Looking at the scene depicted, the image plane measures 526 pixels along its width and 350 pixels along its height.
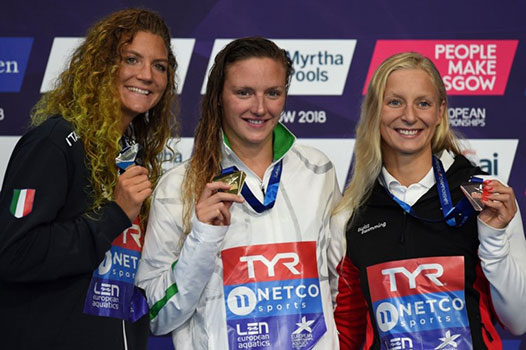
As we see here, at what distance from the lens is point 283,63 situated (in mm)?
2346

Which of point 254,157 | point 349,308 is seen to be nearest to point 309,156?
point 254,157

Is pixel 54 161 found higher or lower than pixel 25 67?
lower

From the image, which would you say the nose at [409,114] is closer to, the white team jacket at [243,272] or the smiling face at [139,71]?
the white team jacket at [243,272]

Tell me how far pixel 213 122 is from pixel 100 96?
0.37 meters

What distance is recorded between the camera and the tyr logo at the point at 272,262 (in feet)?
7.23

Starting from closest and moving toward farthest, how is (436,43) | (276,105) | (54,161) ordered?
(54,161), (276,105), (436,43)

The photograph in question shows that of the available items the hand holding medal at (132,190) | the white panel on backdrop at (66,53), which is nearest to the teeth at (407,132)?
the hand holding medal at (132,190)

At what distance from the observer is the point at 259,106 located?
2242 millimetres

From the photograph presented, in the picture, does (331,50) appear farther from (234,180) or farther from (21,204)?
(21,204)

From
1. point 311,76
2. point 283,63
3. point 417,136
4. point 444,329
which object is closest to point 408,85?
point 417,136

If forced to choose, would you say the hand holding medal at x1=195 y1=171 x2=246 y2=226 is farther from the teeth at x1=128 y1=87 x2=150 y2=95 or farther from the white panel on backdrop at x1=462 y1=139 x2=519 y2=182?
the white panel on backdrop at x1=462 y1=139 x2=519 y2=182

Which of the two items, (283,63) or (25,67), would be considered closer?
(283,63)

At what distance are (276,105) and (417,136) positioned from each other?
47cm

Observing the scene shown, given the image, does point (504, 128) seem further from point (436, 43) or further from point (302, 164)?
point (302, 164)
